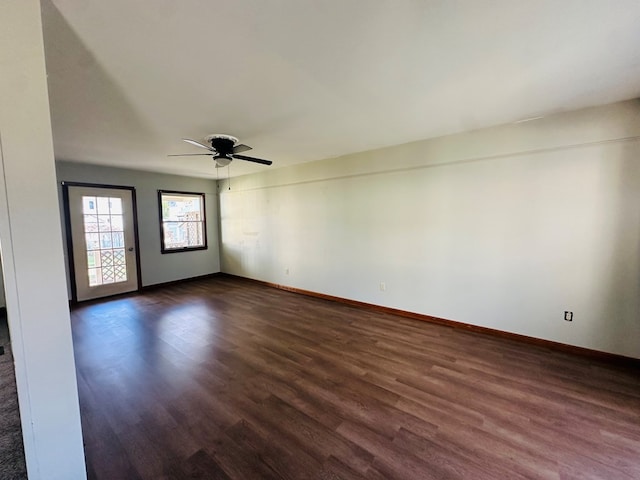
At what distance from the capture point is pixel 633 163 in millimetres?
2516

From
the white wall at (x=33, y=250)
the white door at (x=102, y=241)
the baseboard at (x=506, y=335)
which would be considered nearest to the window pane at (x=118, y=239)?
the white door at (x=102, y=241)

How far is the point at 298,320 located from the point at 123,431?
7.48ft

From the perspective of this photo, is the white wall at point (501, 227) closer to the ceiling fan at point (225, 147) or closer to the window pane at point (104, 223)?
the ceiling fan at point (225, 147)

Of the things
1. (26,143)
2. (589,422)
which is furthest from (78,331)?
(589,422)

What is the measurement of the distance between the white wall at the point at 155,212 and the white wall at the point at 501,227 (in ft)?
10.4

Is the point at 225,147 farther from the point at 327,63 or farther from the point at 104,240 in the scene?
the point at 104,240

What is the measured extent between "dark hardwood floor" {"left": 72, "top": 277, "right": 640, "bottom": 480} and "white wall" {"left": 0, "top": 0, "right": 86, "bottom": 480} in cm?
66

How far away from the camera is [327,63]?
1.84 m

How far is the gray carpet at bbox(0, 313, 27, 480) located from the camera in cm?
161

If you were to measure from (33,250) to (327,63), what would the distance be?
1975mm

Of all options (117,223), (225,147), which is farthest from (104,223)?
(225,147)

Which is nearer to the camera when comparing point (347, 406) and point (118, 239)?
point (347, 406)

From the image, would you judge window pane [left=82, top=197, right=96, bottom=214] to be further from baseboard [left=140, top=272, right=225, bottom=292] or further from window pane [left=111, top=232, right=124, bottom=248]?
baseboard [left=140, top=272, right=225, bottom=292]

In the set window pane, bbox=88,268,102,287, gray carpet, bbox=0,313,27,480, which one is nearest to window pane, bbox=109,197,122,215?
window pane, bbox=88,268,102,287
